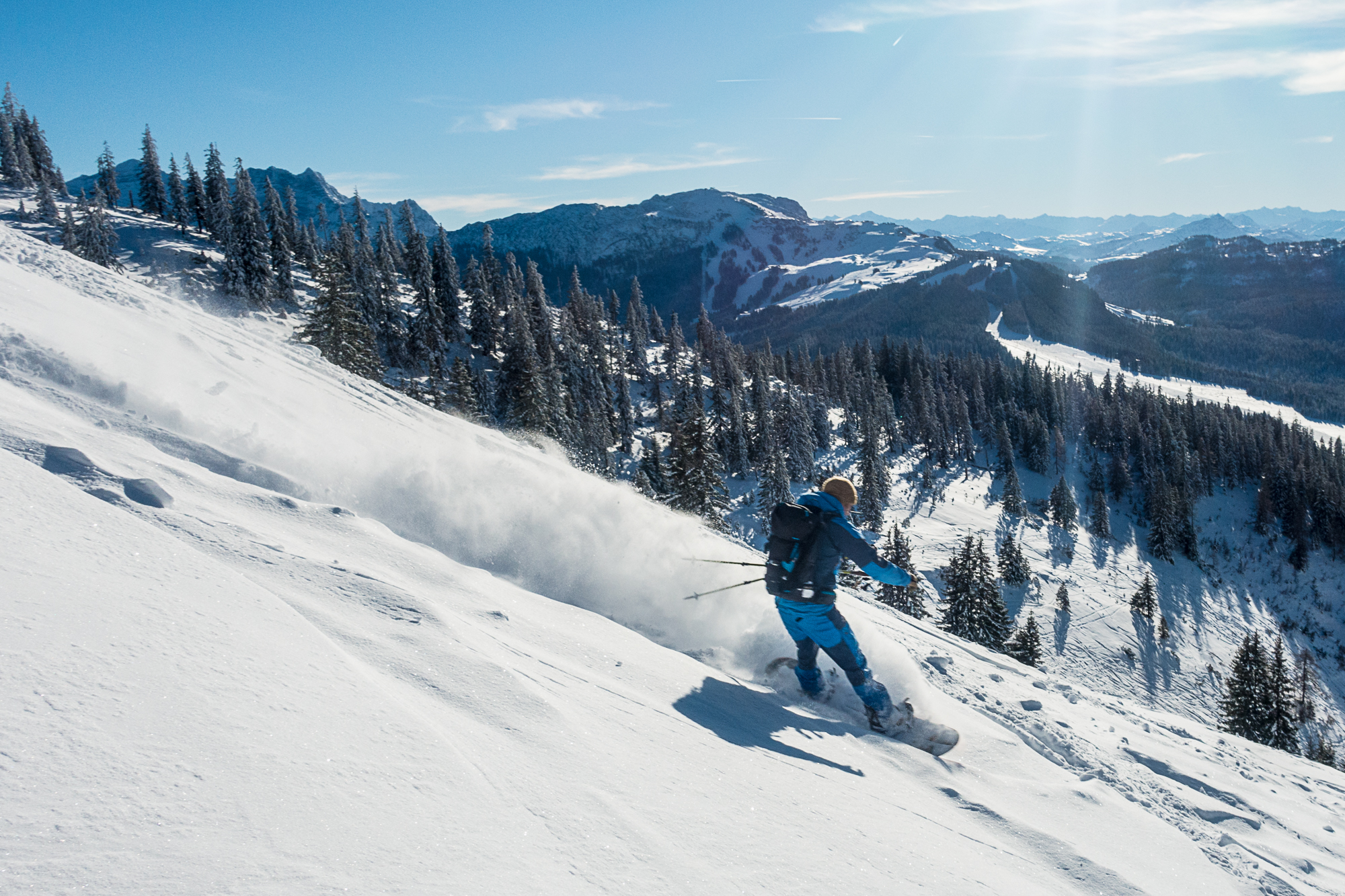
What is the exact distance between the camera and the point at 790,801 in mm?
4438

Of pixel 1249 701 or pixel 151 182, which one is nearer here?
pixel 1249 701

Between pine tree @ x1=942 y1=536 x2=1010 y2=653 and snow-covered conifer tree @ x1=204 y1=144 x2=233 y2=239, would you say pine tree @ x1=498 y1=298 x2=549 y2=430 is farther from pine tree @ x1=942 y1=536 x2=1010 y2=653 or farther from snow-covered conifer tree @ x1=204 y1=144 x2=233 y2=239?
snow-covered conifer tree @ x1=204 y1=144 x2=233 y2=239

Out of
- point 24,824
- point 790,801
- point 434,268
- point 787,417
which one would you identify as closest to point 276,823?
point 24,824

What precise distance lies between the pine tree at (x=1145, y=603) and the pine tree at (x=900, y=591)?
20.7 m

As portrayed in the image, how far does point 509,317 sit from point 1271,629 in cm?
8233

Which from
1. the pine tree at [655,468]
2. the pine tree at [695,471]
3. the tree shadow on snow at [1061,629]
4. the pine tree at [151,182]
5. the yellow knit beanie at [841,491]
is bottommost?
the tree shadow on snow at [1061,629]

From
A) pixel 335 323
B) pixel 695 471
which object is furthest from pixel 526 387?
pixel 695 471

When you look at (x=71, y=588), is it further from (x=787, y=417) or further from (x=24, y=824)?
(x=787, y=417)

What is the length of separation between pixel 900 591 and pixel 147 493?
100 ft

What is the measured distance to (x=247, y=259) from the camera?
1932 inches

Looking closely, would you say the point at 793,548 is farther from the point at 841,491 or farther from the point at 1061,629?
the point at 1061,629

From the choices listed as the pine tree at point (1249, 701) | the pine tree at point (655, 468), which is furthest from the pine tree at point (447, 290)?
the pine tree at point (1249, 701)

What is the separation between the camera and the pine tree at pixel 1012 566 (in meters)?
58.7

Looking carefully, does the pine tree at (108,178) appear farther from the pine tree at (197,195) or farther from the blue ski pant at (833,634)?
the blue ski pant at (833,634)
